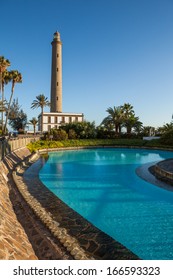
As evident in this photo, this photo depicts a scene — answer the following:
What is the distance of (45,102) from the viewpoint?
51.4m

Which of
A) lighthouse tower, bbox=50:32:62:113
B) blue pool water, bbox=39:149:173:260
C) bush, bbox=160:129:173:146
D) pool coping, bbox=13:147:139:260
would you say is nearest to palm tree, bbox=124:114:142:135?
bush, bbox=160:129:173:146

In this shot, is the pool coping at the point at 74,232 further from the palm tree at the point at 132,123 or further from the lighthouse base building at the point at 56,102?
the lighthouse base building at the point at 56,102

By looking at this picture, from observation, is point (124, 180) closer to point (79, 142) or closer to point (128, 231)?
point (128, 231)

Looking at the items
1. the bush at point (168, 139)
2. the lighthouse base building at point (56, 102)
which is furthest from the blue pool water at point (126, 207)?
the lighthouse base building at point (56, 102)

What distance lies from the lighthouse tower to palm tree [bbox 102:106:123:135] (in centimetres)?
1506

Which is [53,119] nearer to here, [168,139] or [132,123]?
[132,123]

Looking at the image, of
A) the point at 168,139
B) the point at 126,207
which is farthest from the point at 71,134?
the point at 126,207

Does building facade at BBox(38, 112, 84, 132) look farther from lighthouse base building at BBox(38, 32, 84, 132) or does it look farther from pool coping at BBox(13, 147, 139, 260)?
pool coping at BBox(13, 147, 139, 260)

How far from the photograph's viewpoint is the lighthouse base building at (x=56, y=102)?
51500 millimetres

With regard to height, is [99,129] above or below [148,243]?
above

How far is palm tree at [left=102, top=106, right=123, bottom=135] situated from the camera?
42.4 meters

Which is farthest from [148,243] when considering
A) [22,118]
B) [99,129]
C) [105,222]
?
[22,118]
